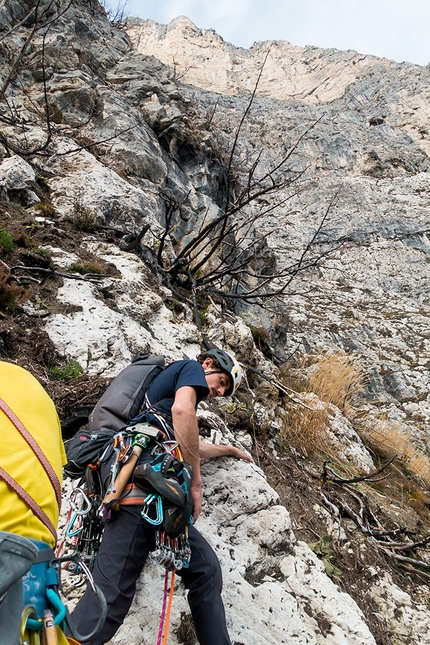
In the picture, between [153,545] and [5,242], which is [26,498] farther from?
[5,242]

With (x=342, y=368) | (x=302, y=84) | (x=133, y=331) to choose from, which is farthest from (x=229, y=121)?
(x=133, y=331)

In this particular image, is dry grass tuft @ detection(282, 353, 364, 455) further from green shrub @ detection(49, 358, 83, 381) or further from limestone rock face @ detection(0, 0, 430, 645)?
green shrub @ detection(49, 358, 83, 381)

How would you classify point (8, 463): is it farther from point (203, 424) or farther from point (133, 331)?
point (133, 331)

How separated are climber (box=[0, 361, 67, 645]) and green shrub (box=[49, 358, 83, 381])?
2055 millimetres

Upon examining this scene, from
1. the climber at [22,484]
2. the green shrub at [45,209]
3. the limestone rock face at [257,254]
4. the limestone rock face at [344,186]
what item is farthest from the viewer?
the limestone rock face at [344,186]

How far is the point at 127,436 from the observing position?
1866 mm

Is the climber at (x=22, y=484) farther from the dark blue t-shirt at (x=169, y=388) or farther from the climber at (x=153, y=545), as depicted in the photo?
the dark blue t-shirt at (x=169, y=388)

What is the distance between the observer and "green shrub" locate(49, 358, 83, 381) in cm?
288

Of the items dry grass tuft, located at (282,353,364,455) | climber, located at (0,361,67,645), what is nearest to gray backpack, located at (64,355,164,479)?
climber, located at (0,361,67,645)

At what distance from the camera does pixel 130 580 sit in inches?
65.4

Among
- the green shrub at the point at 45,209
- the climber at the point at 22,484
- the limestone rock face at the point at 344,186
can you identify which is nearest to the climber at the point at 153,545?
the climber at the point at 22,484

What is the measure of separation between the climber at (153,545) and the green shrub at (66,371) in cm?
106

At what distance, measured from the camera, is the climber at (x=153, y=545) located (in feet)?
5.22

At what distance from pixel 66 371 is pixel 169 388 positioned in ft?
4.10
